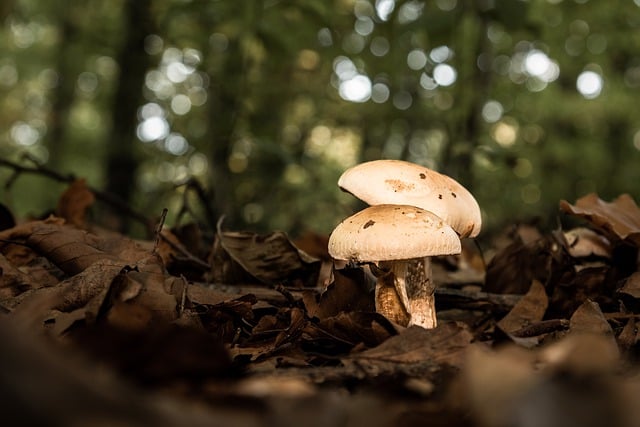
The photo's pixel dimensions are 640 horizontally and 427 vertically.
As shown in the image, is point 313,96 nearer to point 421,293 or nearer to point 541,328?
point 421,293

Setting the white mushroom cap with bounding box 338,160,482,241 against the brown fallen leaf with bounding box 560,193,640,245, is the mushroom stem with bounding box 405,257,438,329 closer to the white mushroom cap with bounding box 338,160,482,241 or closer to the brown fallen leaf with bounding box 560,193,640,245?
the white mushroom cap with bounding box 338,160,482,241

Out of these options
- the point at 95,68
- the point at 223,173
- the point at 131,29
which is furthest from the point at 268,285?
the point at 95,68

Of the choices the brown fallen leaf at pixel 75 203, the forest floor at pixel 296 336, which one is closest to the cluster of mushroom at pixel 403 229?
the forest floor at pixel 296 336

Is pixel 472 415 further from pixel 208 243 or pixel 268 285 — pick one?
pixel 208 243

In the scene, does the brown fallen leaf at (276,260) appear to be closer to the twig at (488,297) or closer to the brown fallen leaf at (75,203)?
the twig at (488,297)

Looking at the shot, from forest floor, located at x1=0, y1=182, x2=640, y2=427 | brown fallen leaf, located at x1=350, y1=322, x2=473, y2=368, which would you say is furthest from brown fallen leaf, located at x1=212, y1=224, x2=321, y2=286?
brown fallen leaf, located at x1=350, y1=322, x2=473, y2=368

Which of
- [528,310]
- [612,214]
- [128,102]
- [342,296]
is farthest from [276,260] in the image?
[128,102]
